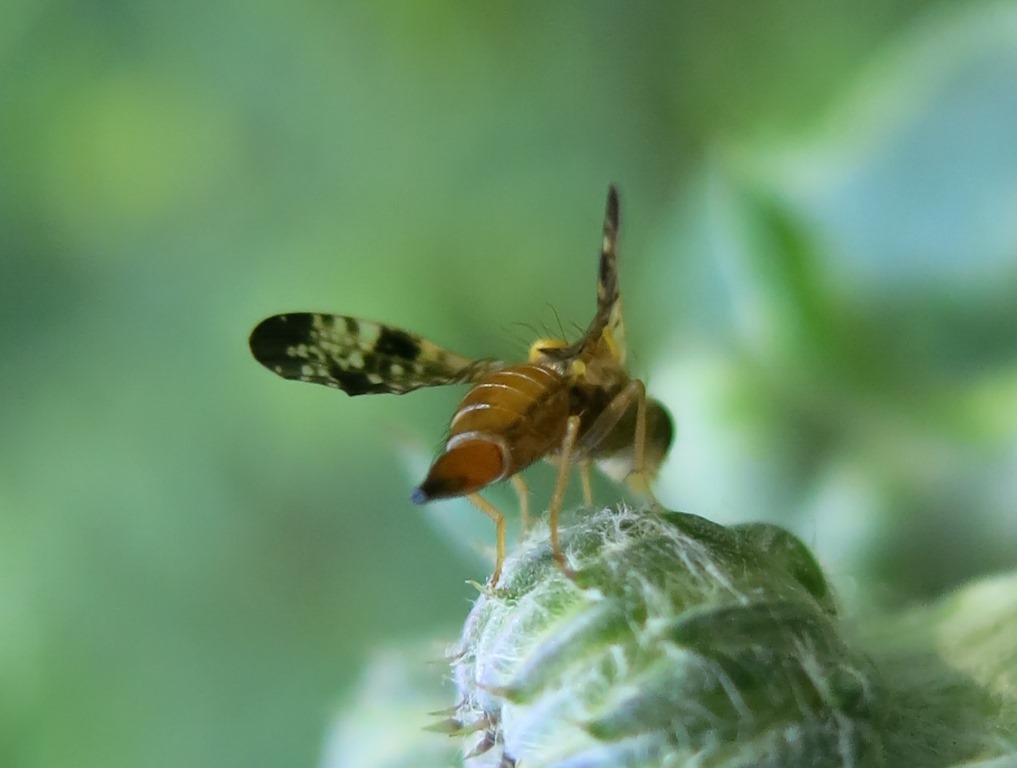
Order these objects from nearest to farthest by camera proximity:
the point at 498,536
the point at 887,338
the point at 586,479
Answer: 1. the point at 498,536
2. the point at 586,479
3. the point at 887,338

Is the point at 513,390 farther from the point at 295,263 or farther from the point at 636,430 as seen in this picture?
the point at 295,263

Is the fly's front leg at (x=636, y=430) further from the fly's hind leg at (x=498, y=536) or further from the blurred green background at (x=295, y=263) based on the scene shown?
the blurred green background at (x=295, y=263)

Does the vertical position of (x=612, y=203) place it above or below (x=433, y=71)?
below

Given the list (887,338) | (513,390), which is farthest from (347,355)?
(887,338)

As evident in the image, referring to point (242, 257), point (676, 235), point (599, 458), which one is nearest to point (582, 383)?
point (599, 458)

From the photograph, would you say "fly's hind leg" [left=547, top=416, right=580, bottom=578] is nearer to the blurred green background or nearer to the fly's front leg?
the fly's front leg

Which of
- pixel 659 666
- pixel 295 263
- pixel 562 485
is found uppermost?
pixel 295 263

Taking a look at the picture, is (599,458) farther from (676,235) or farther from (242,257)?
(242,257)
